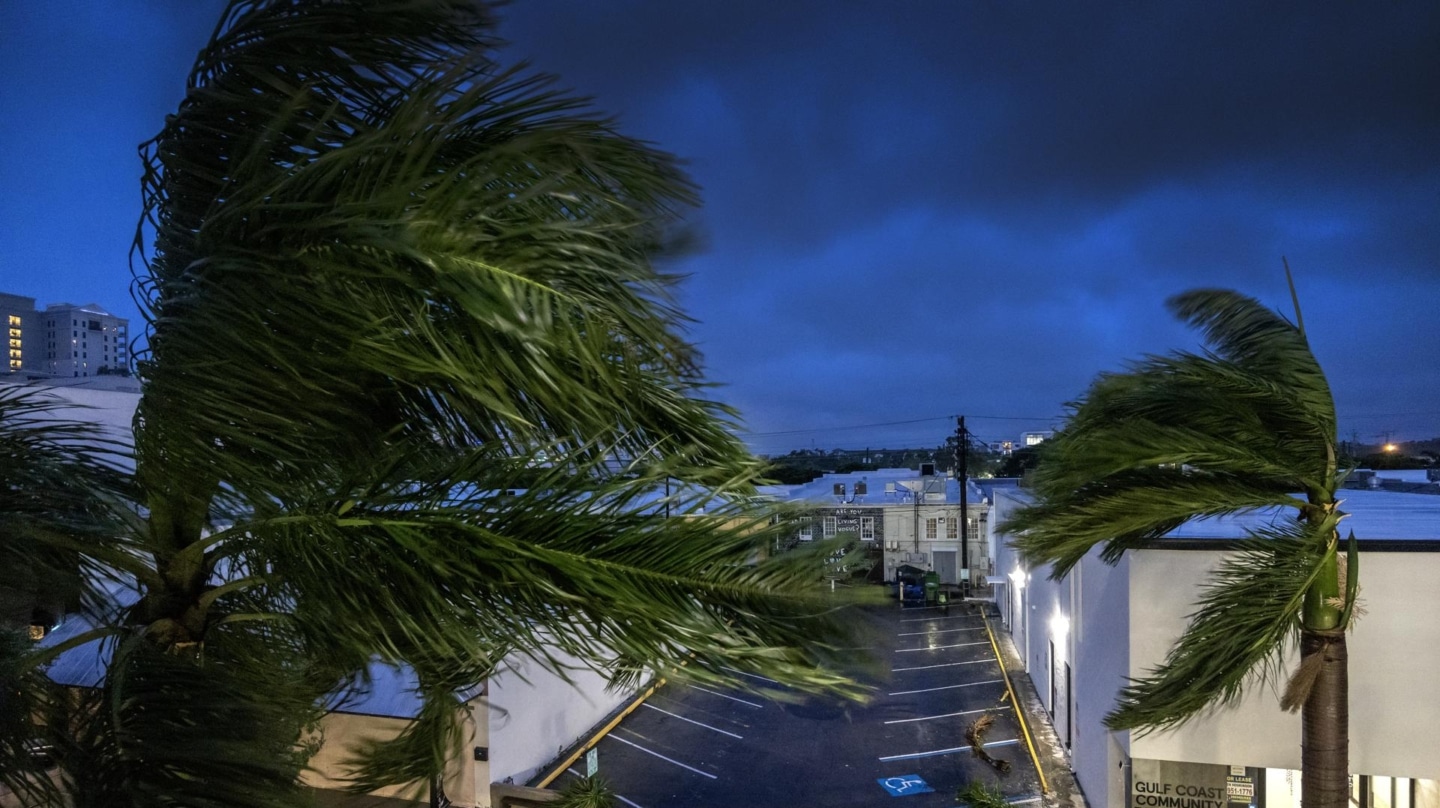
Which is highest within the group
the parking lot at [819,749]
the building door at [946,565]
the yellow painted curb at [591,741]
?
Answer: the building door at [946,565]

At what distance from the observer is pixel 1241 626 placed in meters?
4.90

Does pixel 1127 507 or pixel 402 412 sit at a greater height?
pixel 402 412

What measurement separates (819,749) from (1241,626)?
10813mm

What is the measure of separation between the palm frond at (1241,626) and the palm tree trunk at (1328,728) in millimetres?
311

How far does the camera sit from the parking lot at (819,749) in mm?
12273

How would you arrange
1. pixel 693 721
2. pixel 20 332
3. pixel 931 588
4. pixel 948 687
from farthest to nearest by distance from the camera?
pixel 931 588, pixel 948 687, pixel 693 721, pixel 20 332

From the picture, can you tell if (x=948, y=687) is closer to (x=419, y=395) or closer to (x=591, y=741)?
(x=591, y=741)

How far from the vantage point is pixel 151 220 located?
1.32 m

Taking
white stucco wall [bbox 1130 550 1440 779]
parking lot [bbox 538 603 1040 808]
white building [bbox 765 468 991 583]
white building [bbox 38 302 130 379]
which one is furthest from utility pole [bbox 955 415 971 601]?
white building [bbox 38 302 130 379]

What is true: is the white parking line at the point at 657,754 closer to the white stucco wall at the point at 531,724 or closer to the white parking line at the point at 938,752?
the white stucco wall at the point at 531,724

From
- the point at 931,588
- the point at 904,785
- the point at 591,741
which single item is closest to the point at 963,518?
the point at 931,588

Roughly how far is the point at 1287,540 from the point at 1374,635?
3563 mm

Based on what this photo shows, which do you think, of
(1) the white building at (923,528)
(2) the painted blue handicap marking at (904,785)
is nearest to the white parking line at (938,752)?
(2) the painted blue handicap marking at (904,785)

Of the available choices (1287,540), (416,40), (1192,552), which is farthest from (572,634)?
(1192,552)
